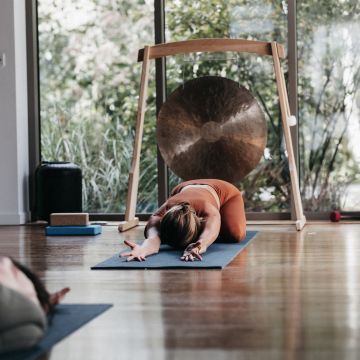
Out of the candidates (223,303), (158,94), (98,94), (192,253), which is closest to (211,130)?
(158,94)

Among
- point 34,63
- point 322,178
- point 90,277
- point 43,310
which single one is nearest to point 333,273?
point 90,277

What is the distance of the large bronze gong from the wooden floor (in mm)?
1026

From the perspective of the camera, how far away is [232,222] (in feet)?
13.6

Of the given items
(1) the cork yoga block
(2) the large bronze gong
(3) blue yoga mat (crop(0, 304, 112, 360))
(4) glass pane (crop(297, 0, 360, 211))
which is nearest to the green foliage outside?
(4) glass pane (crop(297, 0, 360, 211))

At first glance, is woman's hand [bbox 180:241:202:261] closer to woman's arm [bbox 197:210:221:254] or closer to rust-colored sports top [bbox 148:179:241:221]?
woman's arm [bbox 197:210:221:254]

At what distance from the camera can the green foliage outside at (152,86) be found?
5.49 meters

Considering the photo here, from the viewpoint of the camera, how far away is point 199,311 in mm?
2379

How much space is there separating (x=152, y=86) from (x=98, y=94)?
1.22 ft

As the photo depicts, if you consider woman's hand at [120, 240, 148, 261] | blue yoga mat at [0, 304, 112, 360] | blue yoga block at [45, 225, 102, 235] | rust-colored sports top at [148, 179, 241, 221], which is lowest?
blue yoga block at [45, 225, 102, 235]

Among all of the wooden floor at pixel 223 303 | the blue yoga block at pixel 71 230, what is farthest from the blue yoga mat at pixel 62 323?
the blue yoga block at pixel 71 230

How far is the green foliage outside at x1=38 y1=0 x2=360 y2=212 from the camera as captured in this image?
5.49 meters

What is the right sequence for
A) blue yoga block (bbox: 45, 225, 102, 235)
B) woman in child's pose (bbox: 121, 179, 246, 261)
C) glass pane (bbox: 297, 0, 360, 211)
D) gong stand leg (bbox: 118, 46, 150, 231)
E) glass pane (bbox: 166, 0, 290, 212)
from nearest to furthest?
woman in child's pose (bbox: 121, 179, 246, 261)
blue yoga block (bbox: 45, 225, 102, 235)
gong stand leg (bbox: 118, 46, 150, 231)
glass pane (bbox: 297, 0, 360, 211)
glass pane (bbox: 166, 0, 290, 212)

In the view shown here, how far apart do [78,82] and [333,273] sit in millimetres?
3142

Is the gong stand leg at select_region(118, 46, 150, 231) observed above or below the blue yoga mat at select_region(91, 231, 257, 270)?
above
